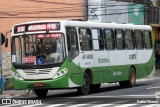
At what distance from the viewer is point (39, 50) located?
1922cm

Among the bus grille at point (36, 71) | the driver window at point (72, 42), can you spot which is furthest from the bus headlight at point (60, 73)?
the driver window at point (72, 42)

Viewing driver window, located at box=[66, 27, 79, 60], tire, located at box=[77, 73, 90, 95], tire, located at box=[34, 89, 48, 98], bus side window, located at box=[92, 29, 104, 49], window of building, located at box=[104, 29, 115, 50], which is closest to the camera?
driver window, located at box=[66, 27, 79, 60]

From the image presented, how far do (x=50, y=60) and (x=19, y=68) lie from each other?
4.73 feet

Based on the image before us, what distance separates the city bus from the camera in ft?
62.3

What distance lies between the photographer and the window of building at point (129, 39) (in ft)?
79.5

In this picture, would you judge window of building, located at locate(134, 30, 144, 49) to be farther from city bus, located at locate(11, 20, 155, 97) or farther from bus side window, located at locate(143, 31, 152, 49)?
city bus, located at locate(11, 20, 155, 97)

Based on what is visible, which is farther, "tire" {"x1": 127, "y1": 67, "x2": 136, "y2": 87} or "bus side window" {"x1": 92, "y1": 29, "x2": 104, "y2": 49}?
"tire" {"x1": 127, "y1": 67, "x2": 136, "y2": 87}

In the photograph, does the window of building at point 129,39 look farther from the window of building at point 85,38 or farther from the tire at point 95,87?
the window of building at point 85,38

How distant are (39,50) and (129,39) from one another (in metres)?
6.69

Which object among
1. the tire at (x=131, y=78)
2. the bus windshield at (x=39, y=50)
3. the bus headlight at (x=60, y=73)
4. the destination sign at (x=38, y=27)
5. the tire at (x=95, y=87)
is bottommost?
the tire at (x=95, y=87)

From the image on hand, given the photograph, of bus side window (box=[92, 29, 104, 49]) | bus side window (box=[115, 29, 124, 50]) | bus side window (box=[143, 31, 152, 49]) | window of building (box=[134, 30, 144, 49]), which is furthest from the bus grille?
bus side window (box=[143, 31, 152, 49])

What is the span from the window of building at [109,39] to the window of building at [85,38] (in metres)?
1.52

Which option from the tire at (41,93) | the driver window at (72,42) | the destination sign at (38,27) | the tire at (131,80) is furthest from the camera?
the tire at (131,80)

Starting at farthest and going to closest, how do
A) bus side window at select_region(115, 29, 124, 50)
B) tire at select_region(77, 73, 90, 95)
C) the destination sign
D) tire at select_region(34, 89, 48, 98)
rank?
bus side window at select_region(115, 29, 124, 50)
tire at select_region(34, 89, 48, 98)
tire at select_region(77, 73, 90, 95)
the destination sign
